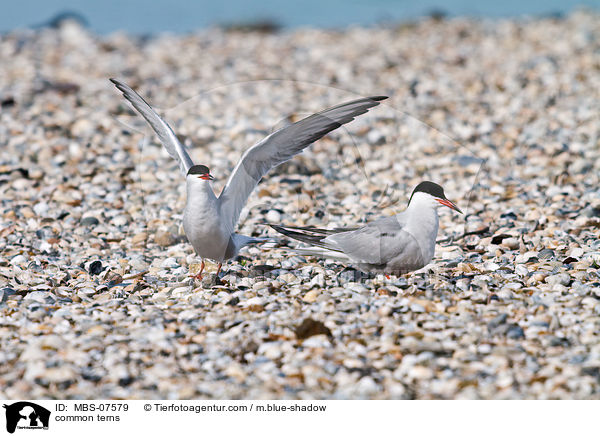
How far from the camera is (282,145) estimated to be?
3.96m

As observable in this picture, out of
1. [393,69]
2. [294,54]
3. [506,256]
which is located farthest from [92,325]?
[294,54]

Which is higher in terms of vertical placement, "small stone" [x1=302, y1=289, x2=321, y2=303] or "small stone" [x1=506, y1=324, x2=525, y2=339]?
"small stone" [x1=302, y1=289, x2=321, y2=303]

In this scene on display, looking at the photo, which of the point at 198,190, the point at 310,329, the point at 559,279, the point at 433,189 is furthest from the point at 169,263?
the point at 559,279

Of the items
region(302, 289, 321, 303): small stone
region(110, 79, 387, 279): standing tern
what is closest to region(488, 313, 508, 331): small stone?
region(302, 289, 321, 303): small stone

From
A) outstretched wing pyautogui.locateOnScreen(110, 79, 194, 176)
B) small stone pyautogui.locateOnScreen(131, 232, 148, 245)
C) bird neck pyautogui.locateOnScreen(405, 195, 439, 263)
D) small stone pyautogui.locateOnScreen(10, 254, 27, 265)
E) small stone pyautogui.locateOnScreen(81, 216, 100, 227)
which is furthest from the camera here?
small stone pyautogui.locateOnScreen(81, 216, 100, 227)

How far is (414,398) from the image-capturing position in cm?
316

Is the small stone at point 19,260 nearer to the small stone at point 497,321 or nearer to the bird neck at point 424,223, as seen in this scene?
the bird neck at point 424,223

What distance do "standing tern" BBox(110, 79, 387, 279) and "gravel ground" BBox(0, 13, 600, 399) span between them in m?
0.35

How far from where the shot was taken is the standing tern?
388cm

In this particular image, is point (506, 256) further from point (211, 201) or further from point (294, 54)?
point (294, 54)
